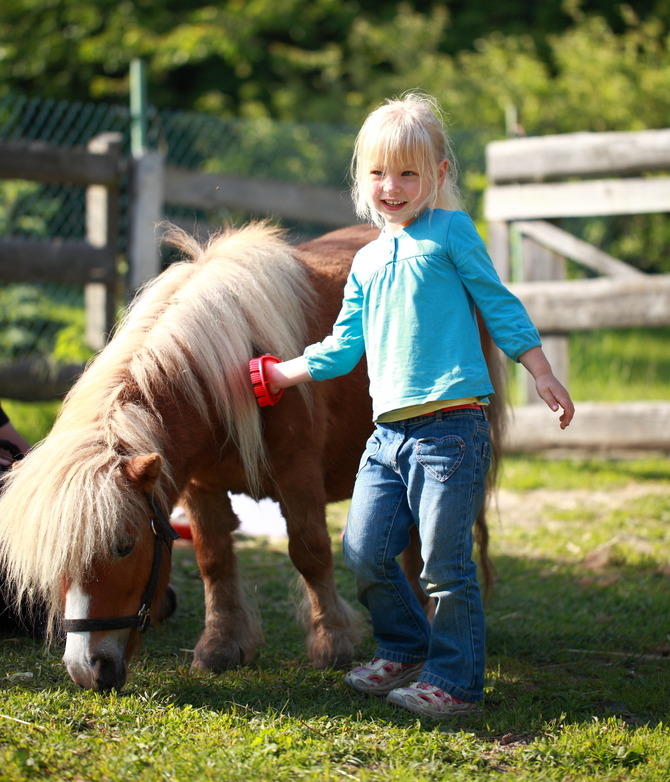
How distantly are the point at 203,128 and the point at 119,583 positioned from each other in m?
6.75

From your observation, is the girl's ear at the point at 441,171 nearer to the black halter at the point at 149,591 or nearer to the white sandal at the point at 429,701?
the black halter at the point at 149,591

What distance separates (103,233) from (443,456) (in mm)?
4651

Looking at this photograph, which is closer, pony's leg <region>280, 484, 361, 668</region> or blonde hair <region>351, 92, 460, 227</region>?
blonde hair <region>351, 92, 460, 227</region>

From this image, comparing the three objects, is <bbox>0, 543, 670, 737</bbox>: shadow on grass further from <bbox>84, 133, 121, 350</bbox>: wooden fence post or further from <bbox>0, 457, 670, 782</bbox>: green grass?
<bbox>84, 133, 121, 350</bbox>: wooden fence post

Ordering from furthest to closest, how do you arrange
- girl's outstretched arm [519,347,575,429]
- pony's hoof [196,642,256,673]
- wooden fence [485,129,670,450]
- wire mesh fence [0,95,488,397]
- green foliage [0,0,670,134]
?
green foliage [0,0,670,134]
wire mesh fence [0,95,488,397]
wooden fence [485,129,670,450]
pony's hoof [196,642,256,673]
girl's outstretched arm [519,347,575,429]

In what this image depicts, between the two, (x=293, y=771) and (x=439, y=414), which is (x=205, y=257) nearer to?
(x=439, y=414)

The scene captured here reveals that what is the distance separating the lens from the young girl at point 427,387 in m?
2.68

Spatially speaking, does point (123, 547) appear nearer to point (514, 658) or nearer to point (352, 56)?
point (514, 658)

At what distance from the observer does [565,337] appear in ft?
21.6

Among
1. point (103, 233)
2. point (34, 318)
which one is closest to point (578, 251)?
point (103, 233)

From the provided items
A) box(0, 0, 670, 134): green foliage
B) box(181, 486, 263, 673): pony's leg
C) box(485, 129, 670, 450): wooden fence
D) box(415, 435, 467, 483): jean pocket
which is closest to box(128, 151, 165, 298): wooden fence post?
box(485, 129, 670, 450): wooden fence

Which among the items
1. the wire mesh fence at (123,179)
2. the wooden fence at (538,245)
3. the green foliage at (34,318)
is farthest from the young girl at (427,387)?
the green foliage at (34,318)

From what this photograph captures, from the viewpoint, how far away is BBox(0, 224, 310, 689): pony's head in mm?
2496

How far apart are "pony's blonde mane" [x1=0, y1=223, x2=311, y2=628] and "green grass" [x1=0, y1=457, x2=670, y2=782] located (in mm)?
378
